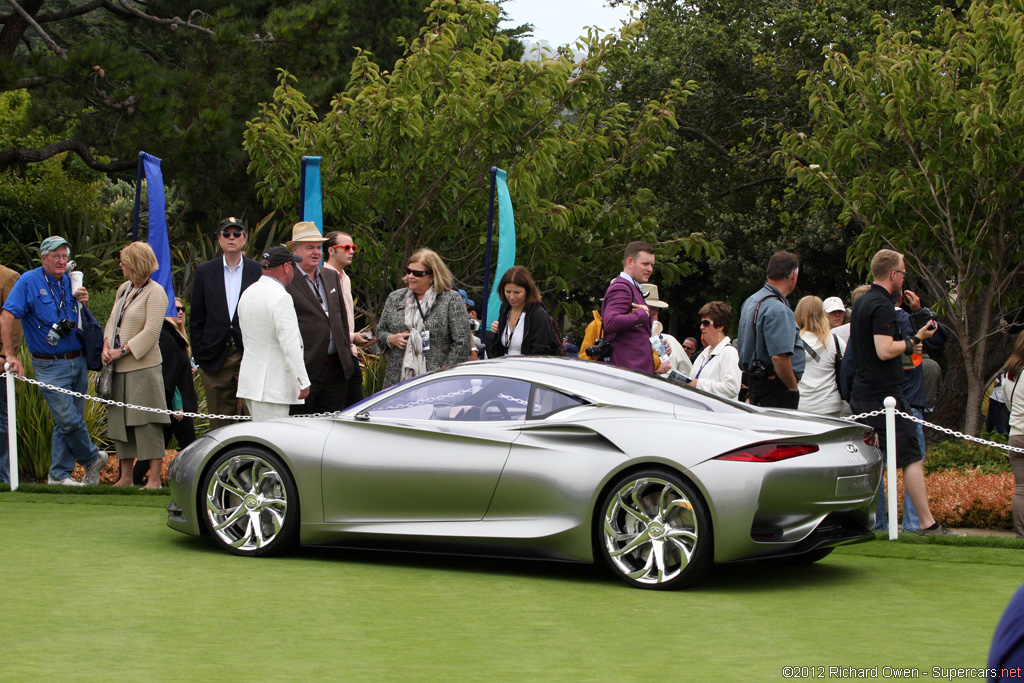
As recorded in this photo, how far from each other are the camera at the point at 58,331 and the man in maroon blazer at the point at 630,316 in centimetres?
453

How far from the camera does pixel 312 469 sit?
24.6 feet

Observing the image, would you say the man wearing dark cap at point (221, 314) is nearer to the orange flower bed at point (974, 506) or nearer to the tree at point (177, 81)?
the orange flower bed at point (974, 506)

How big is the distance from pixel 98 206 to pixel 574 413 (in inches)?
730

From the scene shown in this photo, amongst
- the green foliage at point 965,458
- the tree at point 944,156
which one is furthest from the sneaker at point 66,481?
the tree at point 944,156

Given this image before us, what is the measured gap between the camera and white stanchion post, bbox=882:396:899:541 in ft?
27.7

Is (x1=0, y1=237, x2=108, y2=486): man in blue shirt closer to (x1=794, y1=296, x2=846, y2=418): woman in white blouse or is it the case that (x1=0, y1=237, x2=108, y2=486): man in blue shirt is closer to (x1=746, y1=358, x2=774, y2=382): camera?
(x1=746, y1=358, x2=774, y2=382): camera

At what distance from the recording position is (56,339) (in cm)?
1059

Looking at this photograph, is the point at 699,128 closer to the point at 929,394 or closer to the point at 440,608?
the point at 929,394

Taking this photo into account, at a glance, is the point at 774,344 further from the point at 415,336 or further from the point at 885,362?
the point at 415,336

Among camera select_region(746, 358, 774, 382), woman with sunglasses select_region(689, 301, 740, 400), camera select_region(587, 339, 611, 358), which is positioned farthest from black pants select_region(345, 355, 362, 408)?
camera select_region(746, 358, 774, 382)

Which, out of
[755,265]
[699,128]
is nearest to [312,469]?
[699,128]

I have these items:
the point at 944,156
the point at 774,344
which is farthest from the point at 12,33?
the point at 774,344

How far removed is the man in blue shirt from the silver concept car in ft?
9.95

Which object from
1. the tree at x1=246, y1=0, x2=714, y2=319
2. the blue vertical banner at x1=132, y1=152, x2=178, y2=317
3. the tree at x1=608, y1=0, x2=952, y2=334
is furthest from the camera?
the tree at x1=608, y1=0, x2=952, y2=334
